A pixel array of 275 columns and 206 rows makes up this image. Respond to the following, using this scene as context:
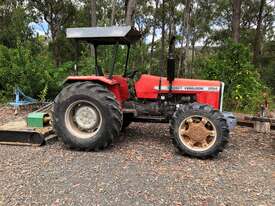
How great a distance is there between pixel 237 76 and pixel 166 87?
13.8ft

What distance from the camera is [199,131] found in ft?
17.2

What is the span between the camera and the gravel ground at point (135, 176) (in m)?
3.83

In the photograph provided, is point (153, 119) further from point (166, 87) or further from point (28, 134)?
point (28, 134)

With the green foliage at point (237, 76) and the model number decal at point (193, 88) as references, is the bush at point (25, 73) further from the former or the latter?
the model number decal at point (193, 88)

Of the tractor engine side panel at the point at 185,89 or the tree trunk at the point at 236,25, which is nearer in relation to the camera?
the tractor engine side panel at the point at 185,89

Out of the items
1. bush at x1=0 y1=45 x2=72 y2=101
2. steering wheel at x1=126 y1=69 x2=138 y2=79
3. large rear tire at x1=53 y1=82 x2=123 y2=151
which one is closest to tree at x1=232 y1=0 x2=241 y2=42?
bush at x1=0 y1=45 x2=72 y2=101

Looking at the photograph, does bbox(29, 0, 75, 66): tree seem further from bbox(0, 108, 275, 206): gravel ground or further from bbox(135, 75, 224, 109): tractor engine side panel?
bbox(0, 108, 275, 206): gravel ground

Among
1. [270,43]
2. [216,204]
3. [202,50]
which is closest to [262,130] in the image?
[216,204]

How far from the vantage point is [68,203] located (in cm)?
369

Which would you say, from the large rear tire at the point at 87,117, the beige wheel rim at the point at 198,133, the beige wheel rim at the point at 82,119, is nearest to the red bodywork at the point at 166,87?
the large rear tire at the point at 87,117

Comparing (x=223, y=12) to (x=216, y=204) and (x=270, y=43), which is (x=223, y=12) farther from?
(x=216, y=204)

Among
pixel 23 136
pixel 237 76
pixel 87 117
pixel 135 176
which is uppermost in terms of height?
pixel 237 76

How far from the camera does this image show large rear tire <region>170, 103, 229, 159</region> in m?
5.16

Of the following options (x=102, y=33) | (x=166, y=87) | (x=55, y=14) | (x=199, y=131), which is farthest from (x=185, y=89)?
(x=55, y=14)
